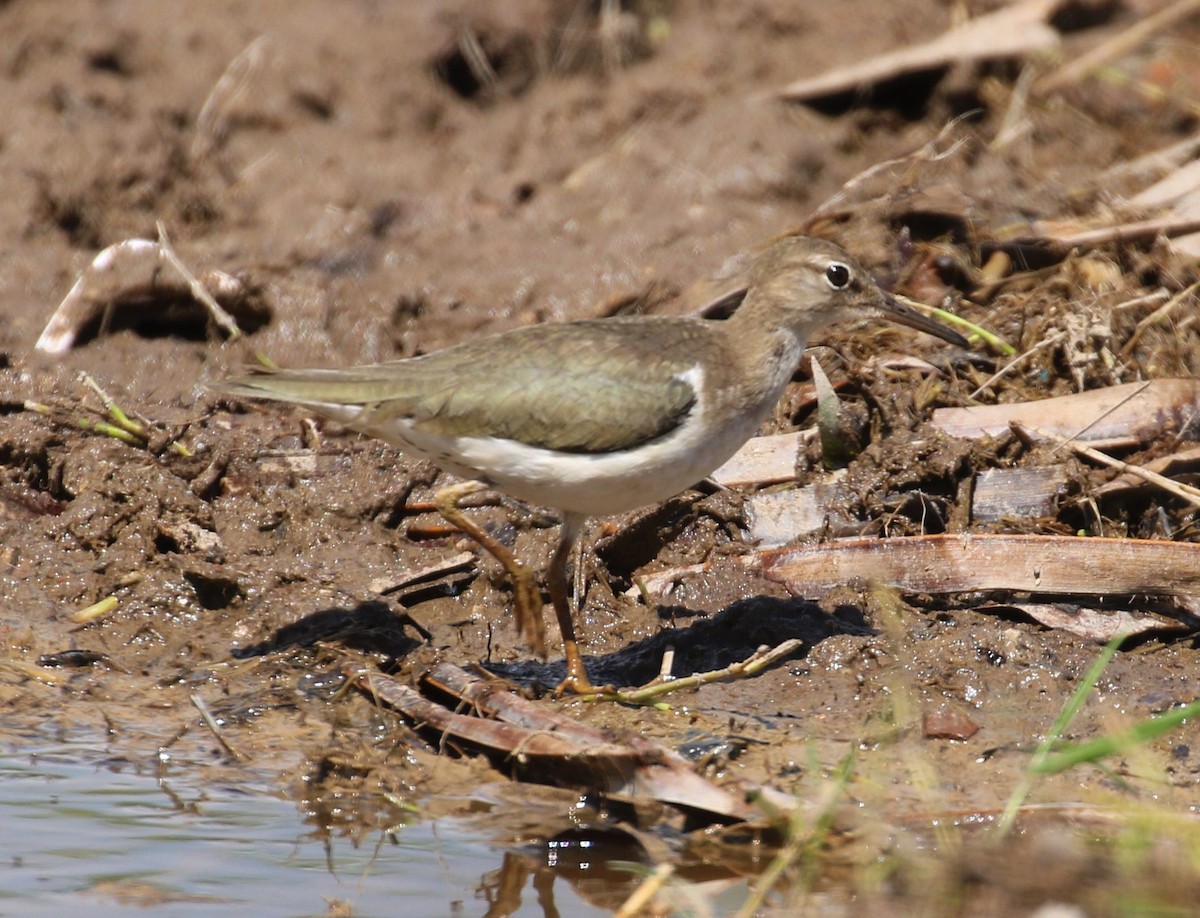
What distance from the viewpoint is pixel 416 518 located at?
850 cm

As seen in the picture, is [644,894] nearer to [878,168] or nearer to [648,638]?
[648,638]

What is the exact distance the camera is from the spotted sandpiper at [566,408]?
6840mm

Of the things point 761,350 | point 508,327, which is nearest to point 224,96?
point 508,327

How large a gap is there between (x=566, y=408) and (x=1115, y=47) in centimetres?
740

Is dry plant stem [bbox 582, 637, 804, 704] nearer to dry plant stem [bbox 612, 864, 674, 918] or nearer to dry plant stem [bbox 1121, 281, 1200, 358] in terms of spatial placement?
dry plant stem [bbox 612, 864, 674, 918]

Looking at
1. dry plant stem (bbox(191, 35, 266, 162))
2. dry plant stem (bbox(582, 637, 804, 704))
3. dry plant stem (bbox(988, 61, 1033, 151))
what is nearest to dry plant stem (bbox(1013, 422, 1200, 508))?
dry plant stem (bbox(582, 637, 804, 704))

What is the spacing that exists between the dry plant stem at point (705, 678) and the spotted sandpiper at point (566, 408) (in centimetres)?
19

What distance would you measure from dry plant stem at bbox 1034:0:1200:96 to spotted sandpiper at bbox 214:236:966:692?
18.4ft

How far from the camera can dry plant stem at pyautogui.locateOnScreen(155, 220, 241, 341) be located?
993cm

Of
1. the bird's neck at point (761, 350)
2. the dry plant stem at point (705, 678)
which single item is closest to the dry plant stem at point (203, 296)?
Answer: the bird's neck at point (761, 350)

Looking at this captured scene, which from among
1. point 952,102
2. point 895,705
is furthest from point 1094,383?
point 952,102

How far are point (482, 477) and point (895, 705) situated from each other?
2.08m

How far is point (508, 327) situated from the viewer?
9930 millimetres

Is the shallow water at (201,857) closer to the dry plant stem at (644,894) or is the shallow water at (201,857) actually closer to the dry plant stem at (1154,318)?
the dry plant stem at (644,894)
